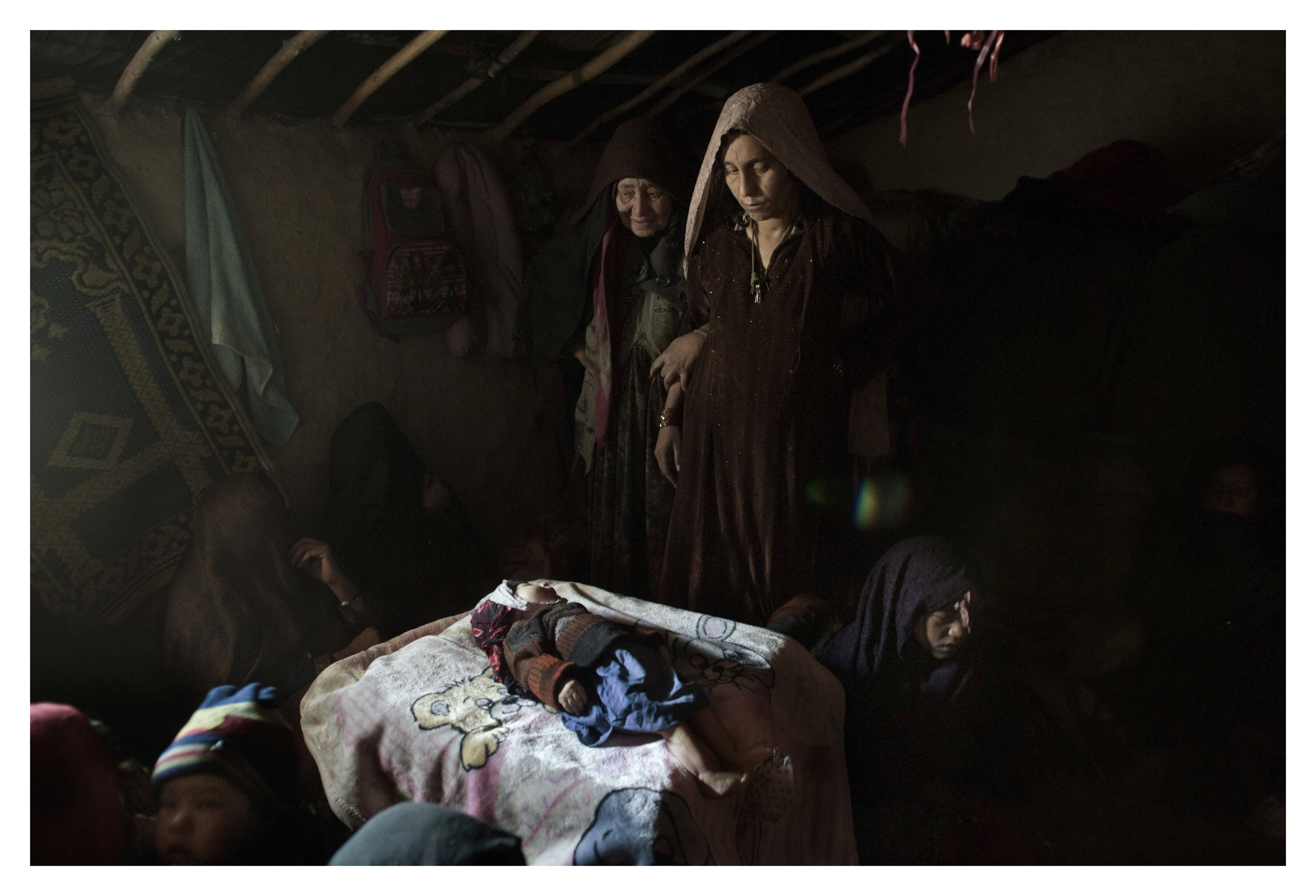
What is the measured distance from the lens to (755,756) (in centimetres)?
139

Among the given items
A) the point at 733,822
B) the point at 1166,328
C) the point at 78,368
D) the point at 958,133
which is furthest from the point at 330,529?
the point at 1166,328

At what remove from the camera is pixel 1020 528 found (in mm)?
1462

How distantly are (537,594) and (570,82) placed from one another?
41.9 inches

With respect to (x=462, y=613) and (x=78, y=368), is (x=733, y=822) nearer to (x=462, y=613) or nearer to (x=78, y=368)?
(x=462, y=613)

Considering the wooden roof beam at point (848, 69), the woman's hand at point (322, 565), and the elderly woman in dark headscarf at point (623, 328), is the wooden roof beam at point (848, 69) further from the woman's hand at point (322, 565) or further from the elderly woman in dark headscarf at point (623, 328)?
the woman's hand at point (322, 565)

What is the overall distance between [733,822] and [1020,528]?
734 mm

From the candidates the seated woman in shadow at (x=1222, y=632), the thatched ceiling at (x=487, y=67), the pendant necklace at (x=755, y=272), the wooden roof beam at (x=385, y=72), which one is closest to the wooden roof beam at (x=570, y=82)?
the thatched ceiling at (x=487, y=67)

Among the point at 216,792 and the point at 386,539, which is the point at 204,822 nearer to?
the point at 216,792

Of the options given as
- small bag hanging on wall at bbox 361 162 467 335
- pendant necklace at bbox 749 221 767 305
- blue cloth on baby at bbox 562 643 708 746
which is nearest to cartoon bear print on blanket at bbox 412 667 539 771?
blue cloth on baby at bbox 562 643 708 746

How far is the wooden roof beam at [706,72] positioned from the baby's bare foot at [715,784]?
4.17ft

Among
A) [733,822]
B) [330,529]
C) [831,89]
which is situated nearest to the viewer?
[733,822]

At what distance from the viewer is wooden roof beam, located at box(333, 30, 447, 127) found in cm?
148

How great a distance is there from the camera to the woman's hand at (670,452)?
5.59 ft

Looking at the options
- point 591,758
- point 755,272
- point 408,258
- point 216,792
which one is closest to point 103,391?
point 408,258
